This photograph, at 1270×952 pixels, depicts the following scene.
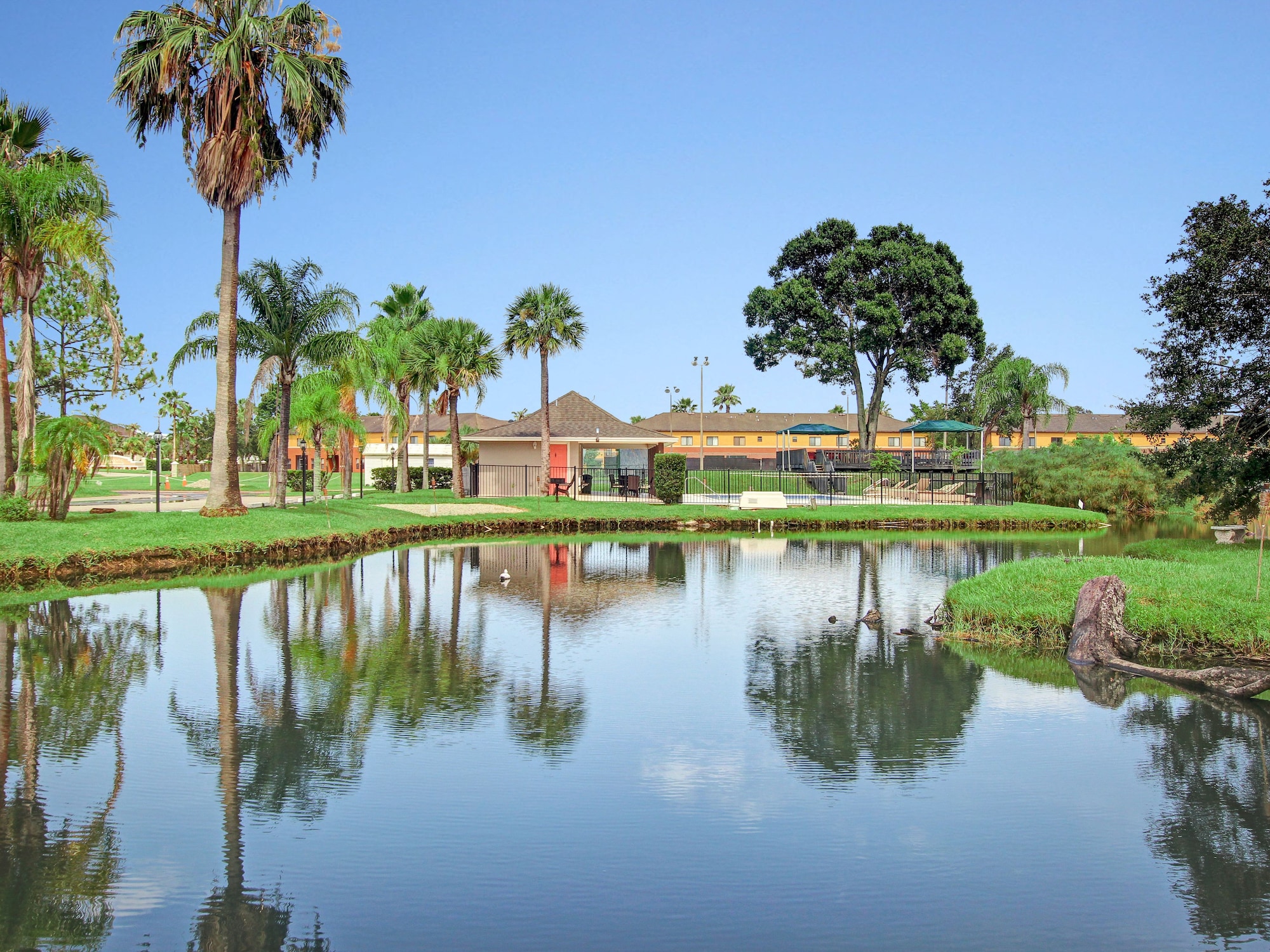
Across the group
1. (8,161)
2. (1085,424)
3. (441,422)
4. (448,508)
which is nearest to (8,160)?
(8,161)

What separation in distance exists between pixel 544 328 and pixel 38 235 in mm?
20219

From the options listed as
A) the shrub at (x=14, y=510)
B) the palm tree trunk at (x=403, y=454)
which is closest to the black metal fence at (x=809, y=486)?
the palm tree trunk at (x=403, y=454)

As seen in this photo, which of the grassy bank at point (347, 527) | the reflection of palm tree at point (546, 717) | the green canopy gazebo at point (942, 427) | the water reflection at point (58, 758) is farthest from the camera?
the green canopy gazebo at point (942, 427)

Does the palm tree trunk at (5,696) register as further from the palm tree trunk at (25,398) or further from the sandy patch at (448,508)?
the sandy patch at (448,508)

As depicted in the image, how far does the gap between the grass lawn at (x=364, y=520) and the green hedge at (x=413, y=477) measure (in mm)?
7654

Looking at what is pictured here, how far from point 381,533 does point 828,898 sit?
937 inches

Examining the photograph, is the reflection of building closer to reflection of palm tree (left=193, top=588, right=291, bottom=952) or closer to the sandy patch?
the sandy patch

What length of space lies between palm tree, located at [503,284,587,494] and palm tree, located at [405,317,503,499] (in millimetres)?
1114

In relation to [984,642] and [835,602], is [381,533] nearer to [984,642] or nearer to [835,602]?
[835,602]

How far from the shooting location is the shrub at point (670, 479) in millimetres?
39812

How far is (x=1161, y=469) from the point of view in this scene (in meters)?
22.0

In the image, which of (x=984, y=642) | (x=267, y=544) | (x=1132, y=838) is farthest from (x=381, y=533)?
(x=1132, y=838)

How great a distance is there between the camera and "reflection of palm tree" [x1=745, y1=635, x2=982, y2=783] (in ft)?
28.6

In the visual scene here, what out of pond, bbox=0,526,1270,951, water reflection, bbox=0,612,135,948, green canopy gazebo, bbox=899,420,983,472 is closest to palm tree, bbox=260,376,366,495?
water reflection, bbox=0,612,135,948
